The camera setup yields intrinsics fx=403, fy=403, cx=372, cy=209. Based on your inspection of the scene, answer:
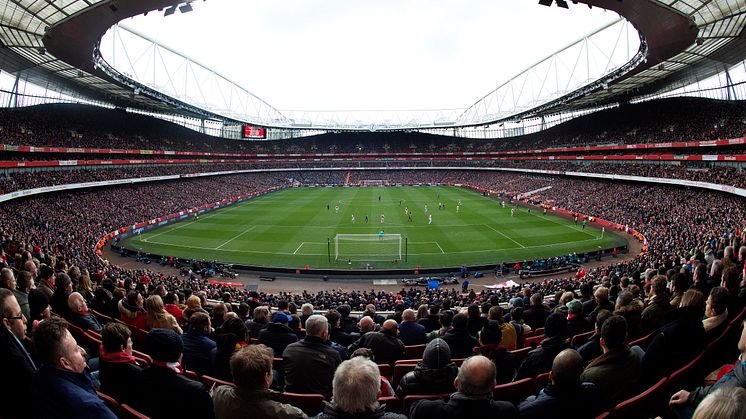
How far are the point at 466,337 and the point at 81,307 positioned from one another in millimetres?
6440

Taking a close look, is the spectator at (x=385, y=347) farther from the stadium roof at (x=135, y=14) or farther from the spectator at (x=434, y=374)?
the stadium roof at (x=135, y=14)

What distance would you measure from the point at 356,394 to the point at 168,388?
193 cm

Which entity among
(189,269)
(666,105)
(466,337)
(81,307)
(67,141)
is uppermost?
(666,105)

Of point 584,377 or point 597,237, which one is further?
point 597,237

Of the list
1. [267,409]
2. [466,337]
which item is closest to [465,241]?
[466,337]

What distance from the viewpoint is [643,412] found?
14.0 ft

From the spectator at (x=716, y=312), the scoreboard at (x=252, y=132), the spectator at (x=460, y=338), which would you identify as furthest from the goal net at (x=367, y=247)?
the scoreboard at (x=252, y=132)

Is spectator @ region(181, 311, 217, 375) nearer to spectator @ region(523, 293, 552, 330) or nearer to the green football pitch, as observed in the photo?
spectator @ region(523, 293, 552, 330)

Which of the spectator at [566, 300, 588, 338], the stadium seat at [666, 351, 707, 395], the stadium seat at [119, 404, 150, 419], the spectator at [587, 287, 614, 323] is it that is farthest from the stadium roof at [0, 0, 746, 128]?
the stadium seat at [119, 404, 150, 419]

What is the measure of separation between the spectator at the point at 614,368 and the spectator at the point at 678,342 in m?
0.48

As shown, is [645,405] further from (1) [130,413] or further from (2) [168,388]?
(1) [130,413]

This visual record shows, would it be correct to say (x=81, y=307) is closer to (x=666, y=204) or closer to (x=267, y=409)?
(x=267, y=409)

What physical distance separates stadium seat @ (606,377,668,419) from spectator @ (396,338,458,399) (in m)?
1.54

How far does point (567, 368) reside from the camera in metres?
3.59
